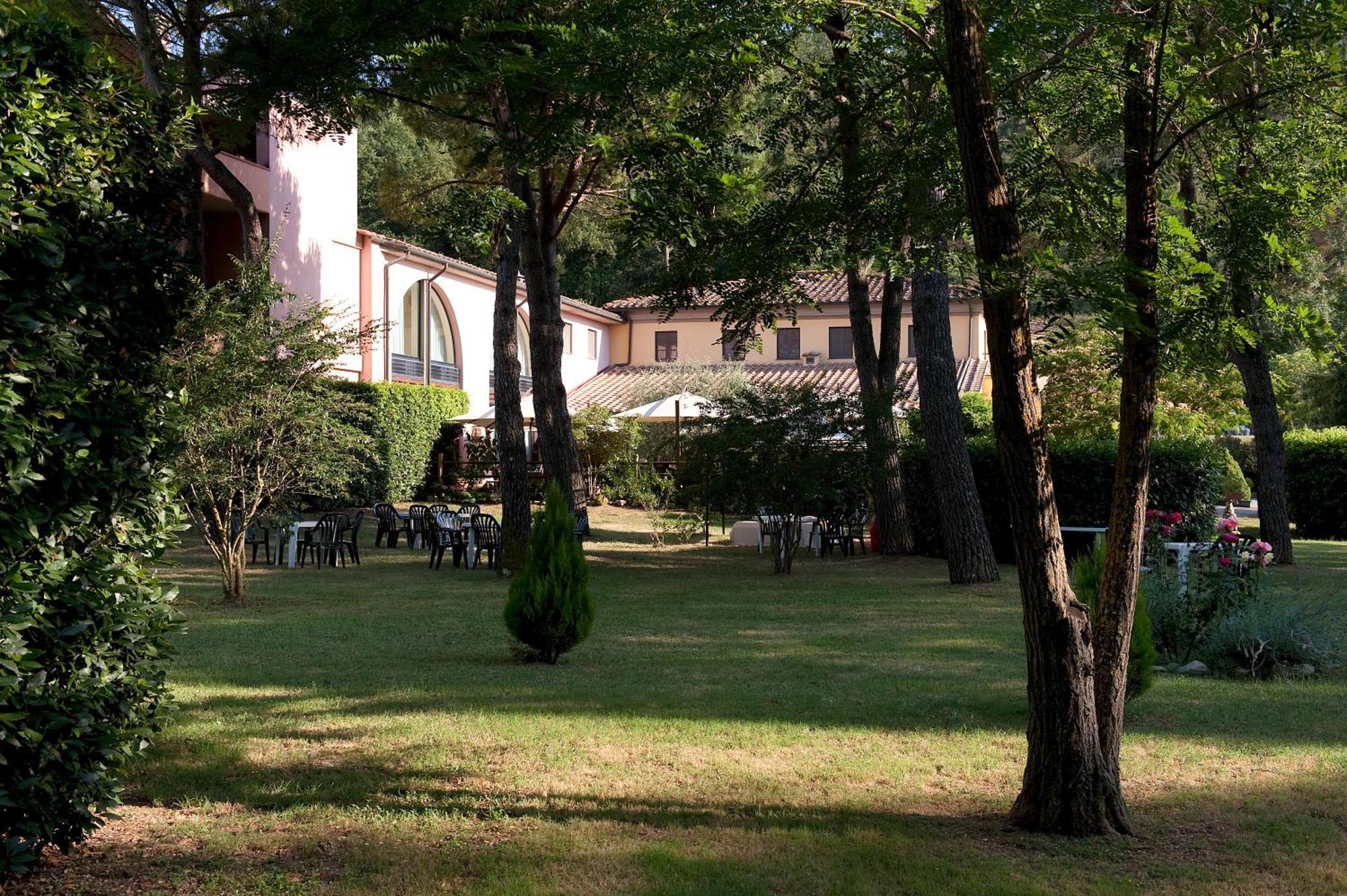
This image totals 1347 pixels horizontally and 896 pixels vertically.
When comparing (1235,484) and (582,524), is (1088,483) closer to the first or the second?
(582,524)

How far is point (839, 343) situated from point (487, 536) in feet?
87.9

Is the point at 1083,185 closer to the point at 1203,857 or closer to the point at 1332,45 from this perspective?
the point at 1332,45

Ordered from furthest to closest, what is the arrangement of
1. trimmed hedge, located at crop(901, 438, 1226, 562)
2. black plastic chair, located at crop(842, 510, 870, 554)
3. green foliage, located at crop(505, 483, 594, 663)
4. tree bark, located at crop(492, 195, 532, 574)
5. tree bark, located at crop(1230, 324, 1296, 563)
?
black plastic chair, located at crop(842, 510, 870, 554) → tree bark, located at crop(1230, 324, 1296, 563) → trimmed hedge, located at crop(901, 438, 1226, 562) → tree bark, located at crop(492, 195, 532, 574) → green foliage, located at crop(505, 483, 594, 663)

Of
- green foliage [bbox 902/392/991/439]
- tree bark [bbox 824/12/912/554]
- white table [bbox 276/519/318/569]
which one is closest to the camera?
tree bark [bbox 824/12/912/554]

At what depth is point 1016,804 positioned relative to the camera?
16.9 feet

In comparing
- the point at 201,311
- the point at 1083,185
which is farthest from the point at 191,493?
the point at 1083,185

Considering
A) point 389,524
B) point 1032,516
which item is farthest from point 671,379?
point 1032,516

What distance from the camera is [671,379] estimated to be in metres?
39.0

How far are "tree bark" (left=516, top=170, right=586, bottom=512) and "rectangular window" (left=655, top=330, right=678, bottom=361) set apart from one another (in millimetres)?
22315

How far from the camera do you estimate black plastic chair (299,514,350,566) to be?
679 inches

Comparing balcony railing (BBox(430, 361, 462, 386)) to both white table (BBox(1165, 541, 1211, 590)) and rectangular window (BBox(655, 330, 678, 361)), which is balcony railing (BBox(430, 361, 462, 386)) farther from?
white table (BBox(1165, 541, 1211, 590))

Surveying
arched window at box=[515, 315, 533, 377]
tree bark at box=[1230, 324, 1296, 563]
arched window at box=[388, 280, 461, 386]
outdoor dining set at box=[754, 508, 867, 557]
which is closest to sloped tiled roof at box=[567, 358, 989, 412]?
arched window at box=[515, 315, 533, 377]

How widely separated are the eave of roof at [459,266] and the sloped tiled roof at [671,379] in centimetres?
238

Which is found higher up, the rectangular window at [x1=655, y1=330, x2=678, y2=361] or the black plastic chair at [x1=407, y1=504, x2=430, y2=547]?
the rectangular window at [x1=655, y1=330, x2=678, y2=361]
